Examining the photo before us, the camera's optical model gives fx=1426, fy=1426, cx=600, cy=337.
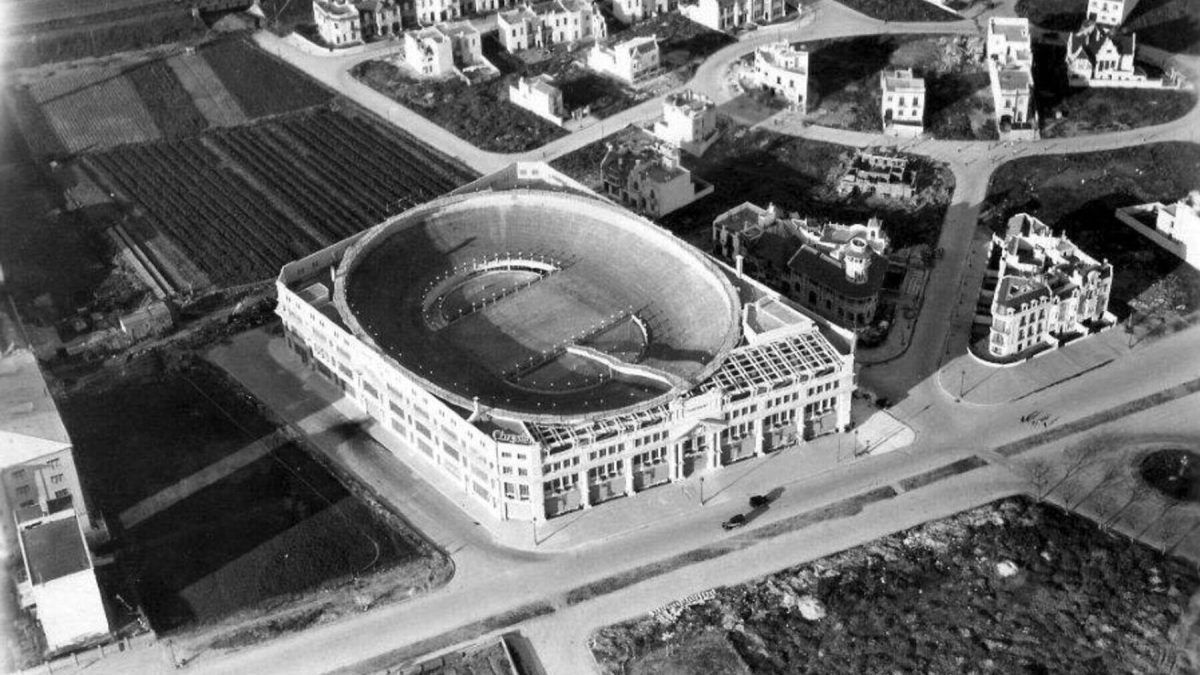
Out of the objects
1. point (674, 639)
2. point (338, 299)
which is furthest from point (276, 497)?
point (674, 639)

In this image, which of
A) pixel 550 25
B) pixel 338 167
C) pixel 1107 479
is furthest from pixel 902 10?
pixel 1107 479

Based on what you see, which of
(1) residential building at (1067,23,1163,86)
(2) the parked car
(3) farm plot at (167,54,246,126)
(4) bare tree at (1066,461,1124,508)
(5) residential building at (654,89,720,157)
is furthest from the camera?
(3) farm plot at (167,54,246,126)

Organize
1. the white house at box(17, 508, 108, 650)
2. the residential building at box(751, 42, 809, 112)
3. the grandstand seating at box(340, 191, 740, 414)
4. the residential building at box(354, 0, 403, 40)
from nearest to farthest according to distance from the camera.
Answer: the white house at box(17, 508, 108, 650)
the grandstand seating at box(340, 191, 740, 414)
the residential building at box(751, 42, 809, 112)
the residential building at box(354, 0, 403, 40)

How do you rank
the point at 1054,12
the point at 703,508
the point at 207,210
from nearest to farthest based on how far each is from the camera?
the point at 703,508
the point at 207,210
the point at 1054,12

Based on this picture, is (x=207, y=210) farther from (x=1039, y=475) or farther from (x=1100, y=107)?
(x=1100, y=107)

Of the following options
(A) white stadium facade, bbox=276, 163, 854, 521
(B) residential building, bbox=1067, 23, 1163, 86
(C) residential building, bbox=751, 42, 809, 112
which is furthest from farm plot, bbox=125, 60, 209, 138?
(B) residential building, bbox=1067, 23, 1163, 86

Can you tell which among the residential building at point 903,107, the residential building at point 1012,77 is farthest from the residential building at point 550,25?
the residential building at point 1012,77

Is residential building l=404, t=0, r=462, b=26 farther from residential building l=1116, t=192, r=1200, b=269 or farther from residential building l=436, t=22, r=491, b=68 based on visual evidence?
residential building l=1116, t=192, r=1200, b=269
